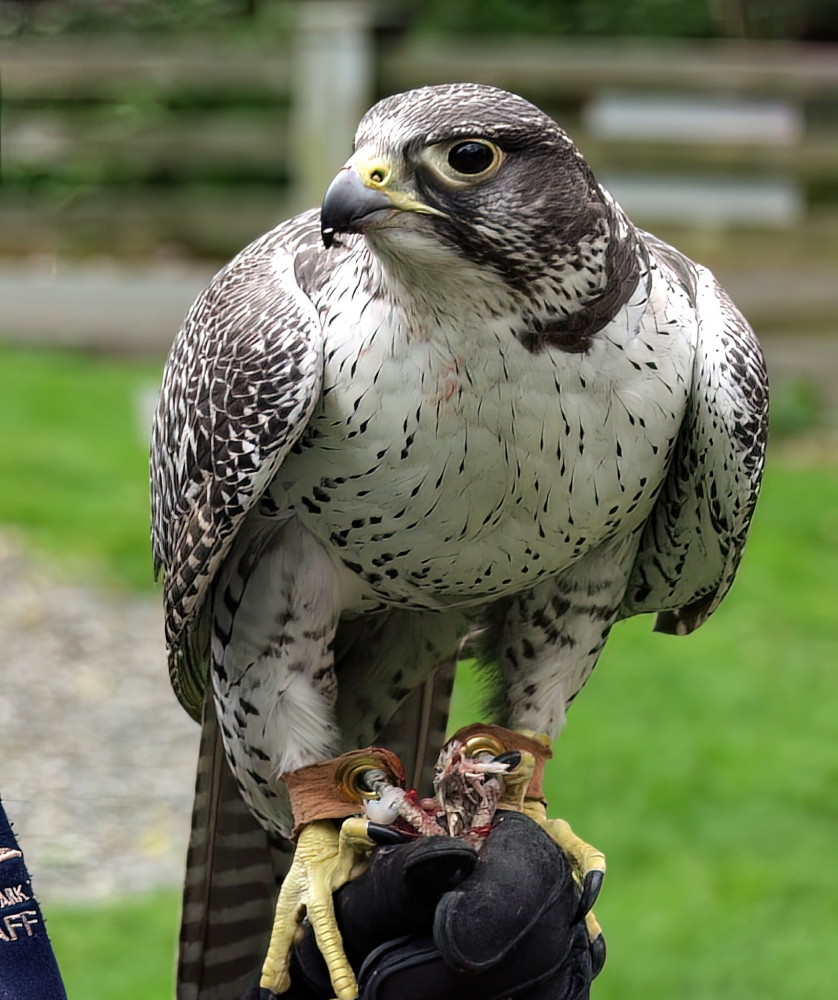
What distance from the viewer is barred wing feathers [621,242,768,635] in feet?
7.37

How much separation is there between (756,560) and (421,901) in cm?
547

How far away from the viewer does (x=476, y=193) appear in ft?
6.57

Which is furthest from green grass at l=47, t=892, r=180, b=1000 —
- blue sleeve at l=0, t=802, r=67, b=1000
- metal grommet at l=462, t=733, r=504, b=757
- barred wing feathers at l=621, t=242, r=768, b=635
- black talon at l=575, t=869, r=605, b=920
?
blue sleeve at l=0, t=802, r=67, b=1000

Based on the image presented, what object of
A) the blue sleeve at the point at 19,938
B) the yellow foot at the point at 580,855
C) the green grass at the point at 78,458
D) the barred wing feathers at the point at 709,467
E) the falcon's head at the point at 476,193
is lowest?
the green grass at the point at 78,458

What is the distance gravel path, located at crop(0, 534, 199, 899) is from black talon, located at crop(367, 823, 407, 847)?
279 cm

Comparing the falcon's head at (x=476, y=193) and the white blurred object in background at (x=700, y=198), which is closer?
the falcon's head at (x=476, y=193)

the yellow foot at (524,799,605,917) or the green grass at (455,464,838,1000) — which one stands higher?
the yellow foot at (524,799,605,917)

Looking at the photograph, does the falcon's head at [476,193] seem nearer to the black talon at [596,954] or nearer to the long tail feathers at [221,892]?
the black talon at [596,954]

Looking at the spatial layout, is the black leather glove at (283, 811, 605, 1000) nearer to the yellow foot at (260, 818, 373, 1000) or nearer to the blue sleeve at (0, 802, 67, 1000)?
the yellow foot at (260, 818, 373, 1000)

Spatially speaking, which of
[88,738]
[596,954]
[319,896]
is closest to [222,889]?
[319,896]

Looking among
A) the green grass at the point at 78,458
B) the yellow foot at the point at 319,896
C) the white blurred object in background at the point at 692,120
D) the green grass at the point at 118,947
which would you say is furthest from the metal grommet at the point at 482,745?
the white blurred object in background at the point at 692,120

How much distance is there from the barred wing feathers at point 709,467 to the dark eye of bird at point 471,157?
495mm

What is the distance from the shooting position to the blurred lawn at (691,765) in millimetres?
4332

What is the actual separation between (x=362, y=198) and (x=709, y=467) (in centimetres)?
74
